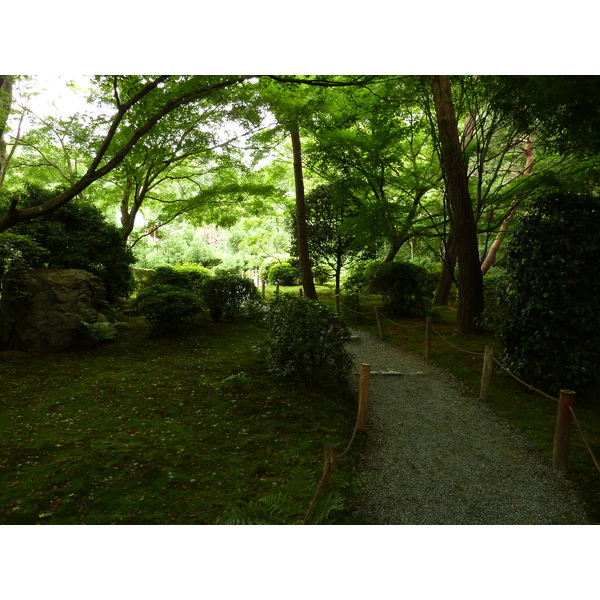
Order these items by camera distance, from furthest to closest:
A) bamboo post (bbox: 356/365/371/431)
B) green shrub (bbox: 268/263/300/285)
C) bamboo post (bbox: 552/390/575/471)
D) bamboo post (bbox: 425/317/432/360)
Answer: green shrub (bbox: 268/263/300/285)
bamboo post (bbox: 425/317/432/360)
bamboo post (bbox: 356/365/371/431)
bamboo post (bbox: 552/390/575/471)

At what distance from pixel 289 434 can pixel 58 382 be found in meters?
3.80

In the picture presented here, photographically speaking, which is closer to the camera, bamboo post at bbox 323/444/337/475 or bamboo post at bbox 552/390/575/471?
bamboo post at bbox 323/444/337/475

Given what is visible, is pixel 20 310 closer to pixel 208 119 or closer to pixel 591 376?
pixel 208 119

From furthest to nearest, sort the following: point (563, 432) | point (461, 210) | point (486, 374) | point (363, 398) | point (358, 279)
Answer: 1. point (358, 279)
2. point (461, 210)
3. point (486, 374)
4. point (363, 398)
5. point (563, 432)

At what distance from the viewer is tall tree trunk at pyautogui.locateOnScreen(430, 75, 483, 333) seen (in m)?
7.59

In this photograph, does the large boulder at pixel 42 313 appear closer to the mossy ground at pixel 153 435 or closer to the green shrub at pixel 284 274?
the mossy ground at pixel 153 435

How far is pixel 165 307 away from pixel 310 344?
3728 millimetres

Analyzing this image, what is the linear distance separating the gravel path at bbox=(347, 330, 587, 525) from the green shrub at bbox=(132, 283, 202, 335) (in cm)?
433

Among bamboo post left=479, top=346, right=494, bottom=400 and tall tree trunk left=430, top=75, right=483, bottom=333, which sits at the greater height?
tall tree trunk left=430, top=75, right=483, bottom=333

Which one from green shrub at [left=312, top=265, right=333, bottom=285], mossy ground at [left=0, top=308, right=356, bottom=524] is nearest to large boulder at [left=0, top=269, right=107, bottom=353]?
mossy ground at [left=0, top=308, right=356, bottom=524]

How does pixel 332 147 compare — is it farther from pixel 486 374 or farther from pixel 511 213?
pixel 486 374

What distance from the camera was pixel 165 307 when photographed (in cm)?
737

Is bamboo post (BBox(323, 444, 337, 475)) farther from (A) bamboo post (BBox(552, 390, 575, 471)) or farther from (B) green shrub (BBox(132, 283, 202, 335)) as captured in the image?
(B) green shrub (BBox(132, 283, 202, 335))

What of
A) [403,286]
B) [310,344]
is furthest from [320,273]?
[310,344]
